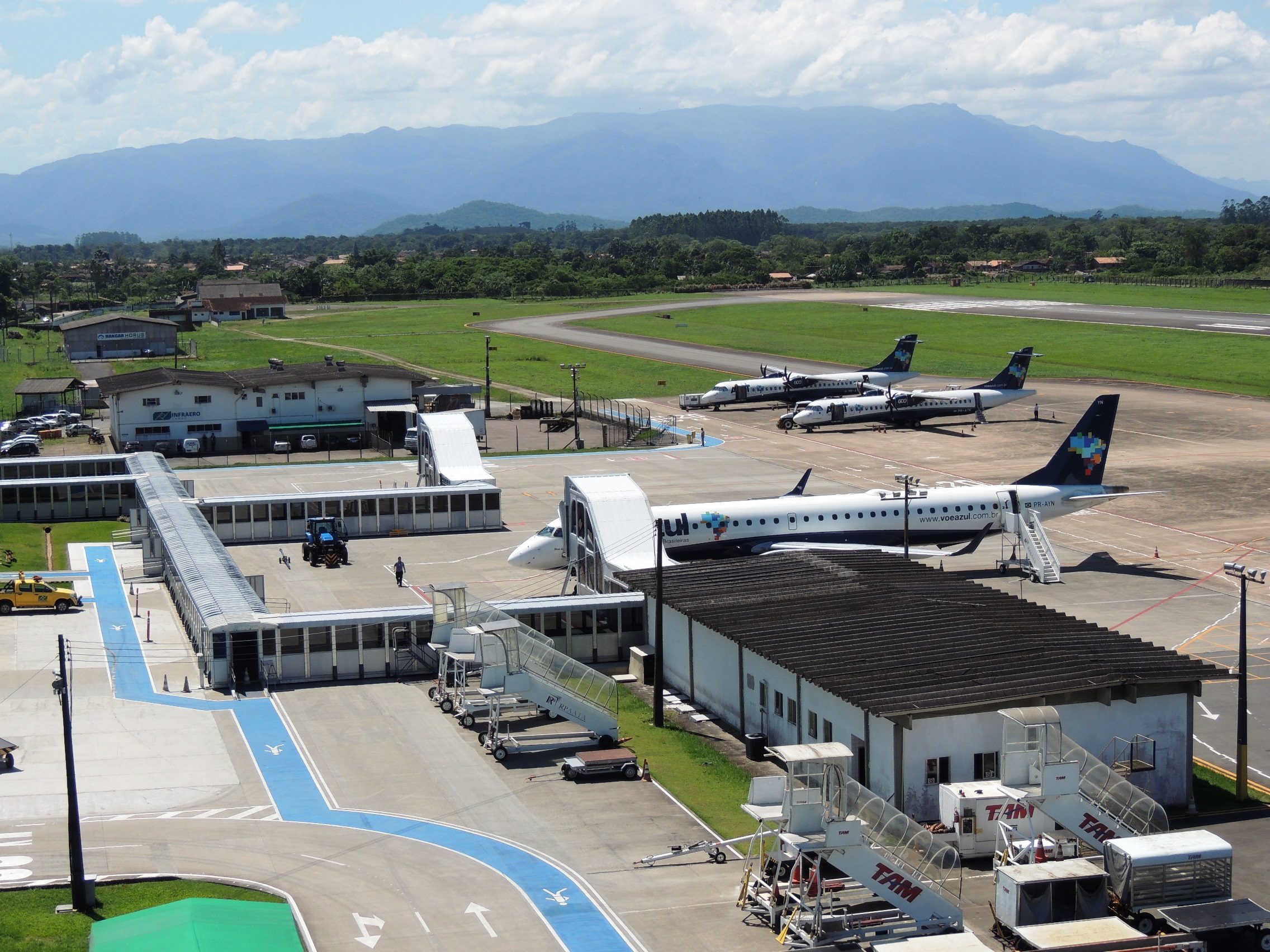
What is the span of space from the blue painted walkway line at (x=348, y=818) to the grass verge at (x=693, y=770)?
6143 millimetres

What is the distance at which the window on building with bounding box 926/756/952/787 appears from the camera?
39.9 meters

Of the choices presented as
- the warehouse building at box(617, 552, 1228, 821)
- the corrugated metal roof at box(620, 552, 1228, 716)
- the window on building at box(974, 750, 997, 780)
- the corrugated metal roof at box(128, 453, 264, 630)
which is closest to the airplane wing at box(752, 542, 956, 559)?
the corrugated metal roof at box(620, 552, 1228, 716)

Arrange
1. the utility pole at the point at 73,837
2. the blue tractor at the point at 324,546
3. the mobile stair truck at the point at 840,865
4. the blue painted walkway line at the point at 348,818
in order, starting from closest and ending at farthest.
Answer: the mobile stair truck at the point at 840,865 < the utility pole at the point at 73,837 < the blue painted walkway line at the point at 348,818 < the blue tractor at the point at 324,546

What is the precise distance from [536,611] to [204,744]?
15491mm

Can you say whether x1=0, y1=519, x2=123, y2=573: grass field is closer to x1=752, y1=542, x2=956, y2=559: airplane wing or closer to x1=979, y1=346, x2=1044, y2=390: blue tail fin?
x1=752, y1=542, x2=956, y2=559: airplane wing

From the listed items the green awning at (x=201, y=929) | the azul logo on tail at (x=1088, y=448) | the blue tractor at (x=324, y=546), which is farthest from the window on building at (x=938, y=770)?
the blue tractor at (x=324, y=546)

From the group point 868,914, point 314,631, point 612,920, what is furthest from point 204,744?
point 868,914

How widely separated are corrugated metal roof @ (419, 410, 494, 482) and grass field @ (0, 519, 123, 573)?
21.9 meters

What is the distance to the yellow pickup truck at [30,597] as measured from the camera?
216 feet

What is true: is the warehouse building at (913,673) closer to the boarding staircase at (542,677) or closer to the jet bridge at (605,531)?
the boarding staircase at (542,677)

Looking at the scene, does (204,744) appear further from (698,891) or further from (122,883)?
(698,891)

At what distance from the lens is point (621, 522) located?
65.1 meters

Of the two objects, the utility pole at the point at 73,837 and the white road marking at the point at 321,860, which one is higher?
the utility pole at the point at 73,837

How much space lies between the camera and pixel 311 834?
3959 centimetres
